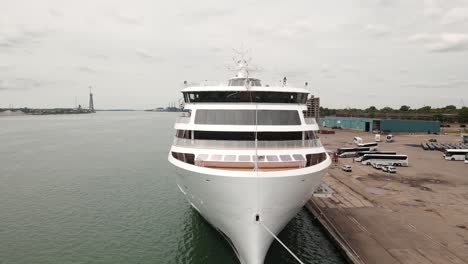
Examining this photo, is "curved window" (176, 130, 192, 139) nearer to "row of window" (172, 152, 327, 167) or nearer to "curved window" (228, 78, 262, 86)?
"row of window" (172, 152, 327, 167)

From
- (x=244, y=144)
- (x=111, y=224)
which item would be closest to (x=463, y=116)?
(x=244, y=144)

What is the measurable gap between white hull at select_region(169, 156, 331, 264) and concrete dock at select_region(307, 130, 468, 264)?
5.82 meters

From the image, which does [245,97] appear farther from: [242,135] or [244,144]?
[244,144]

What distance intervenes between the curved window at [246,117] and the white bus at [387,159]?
30938mm

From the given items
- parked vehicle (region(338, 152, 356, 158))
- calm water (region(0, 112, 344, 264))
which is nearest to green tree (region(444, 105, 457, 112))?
parked vehicle (region(338, 152, 356, 158))

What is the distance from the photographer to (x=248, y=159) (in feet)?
50.0

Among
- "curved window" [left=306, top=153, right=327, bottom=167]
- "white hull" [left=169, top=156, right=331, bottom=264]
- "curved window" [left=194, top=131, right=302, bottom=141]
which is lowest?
"white hull" [left=169, top=156, right=331, bottom=264]

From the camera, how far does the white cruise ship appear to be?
43.7ft

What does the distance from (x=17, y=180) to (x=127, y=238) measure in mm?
26184

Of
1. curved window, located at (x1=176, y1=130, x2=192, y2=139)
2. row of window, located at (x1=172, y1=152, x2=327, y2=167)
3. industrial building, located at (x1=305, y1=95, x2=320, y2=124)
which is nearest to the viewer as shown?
row of window, located at (x1=172, y1=152, x2=327, y2=167)

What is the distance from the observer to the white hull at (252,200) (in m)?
13.0

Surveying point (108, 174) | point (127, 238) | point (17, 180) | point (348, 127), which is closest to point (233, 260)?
point (127, 238)

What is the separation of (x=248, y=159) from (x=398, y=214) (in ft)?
51.8

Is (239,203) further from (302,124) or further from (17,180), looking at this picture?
(17,180)
